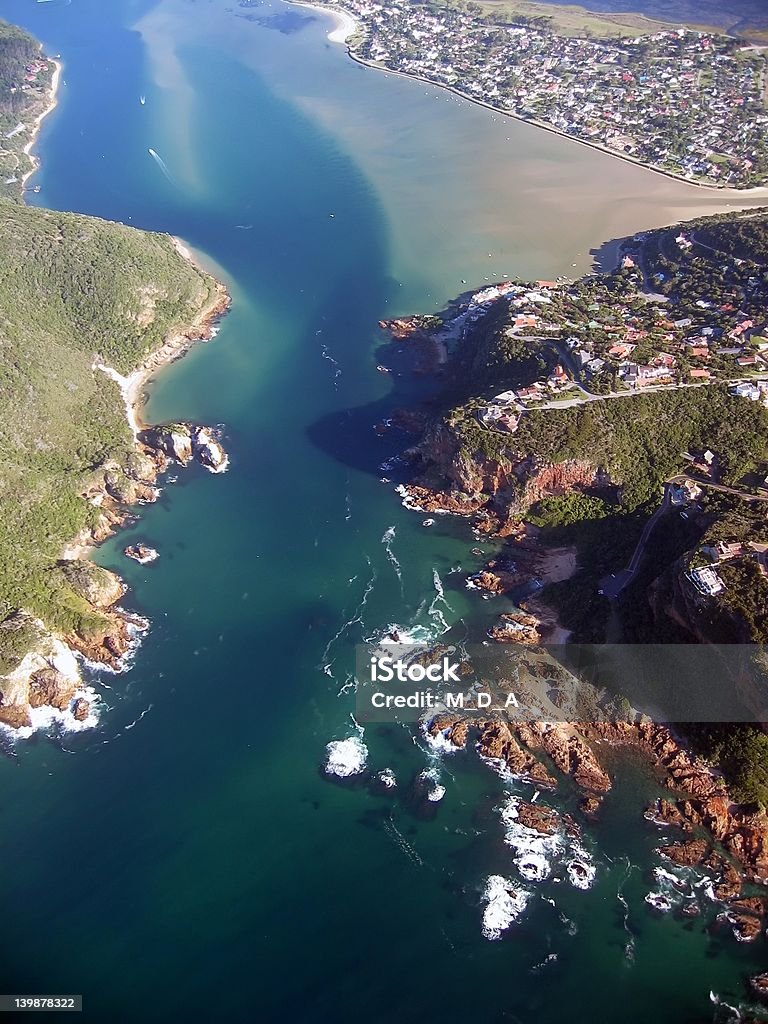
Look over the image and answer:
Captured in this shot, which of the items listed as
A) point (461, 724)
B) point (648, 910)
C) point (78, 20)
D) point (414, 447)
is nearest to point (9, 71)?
point (78, 20)

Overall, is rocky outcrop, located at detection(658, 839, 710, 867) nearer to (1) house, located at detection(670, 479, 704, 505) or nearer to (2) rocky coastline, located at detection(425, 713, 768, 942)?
(2) rocky coastline, located at detection(425, 713, 768, 942)

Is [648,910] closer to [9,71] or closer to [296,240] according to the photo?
[296,240]

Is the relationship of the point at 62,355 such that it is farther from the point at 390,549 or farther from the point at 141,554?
the point at 390,549

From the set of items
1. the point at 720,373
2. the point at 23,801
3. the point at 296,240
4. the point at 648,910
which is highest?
the point at 720,373

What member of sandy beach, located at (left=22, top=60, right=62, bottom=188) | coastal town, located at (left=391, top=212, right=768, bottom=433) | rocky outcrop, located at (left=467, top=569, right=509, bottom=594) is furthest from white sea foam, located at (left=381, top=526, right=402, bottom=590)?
sandy beach, located at (left=22, top=60, right=62, bottom=188)

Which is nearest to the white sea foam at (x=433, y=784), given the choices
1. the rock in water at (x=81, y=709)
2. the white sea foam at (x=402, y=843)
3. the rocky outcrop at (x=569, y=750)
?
the white sea foam at (x=402, y=843)

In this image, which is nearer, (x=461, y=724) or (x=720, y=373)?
(x=461, y=724)

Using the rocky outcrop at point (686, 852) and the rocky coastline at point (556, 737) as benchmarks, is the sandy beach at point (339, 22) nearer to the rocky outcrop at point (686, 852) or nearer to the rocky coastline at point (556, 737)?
the rocky coastline at point (556, 737)
